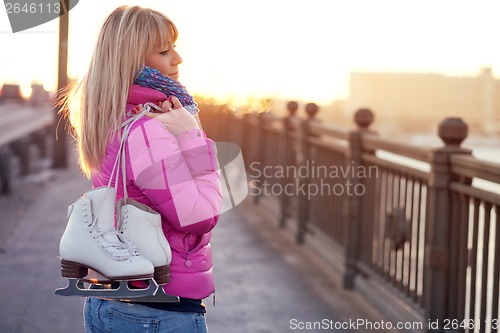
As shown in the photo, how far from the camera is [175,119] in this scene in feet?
7.64

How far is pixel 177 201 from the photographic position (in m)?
2.27

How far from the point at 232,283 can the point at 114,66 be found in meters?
4.82

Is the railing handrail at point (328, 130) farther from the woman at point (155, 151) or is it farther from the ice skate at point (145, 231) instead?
the ice skate at point (145, 231)

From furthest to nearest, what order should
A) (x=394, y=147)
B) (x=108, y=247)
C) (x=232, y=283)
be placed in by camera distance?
(x=232, y=283) → (x=394, y=147) → (x=108, y=247)

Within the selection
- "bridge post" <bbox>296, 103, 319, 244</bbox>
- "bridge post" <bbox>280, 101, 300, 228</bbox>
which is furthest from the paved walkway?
"bridge post" <bbox>280, 101, 300, 228</bbox>

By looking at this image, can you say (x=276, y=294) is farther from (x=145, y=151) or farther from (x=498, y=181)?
(x=145, y=151)

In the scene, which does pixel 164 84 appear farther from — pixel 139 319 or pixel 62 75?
pixel 62 75

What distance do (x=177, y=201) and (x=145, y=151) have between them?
158mm

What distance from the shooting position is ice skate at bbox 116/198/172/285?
7.36ft

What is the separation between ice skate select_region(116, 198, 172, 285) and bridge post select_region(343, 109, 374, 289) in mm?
4279

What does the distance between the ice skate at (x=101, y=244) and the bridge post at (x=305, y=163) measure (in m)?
6.11

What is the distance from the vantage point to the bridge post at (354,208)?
6.43 meters

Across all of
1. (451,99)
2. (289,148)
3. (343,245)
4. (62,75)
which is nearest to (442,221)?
(343,245)

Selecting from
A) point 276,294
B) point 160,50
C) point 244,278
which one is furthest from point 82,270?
point 244,278
